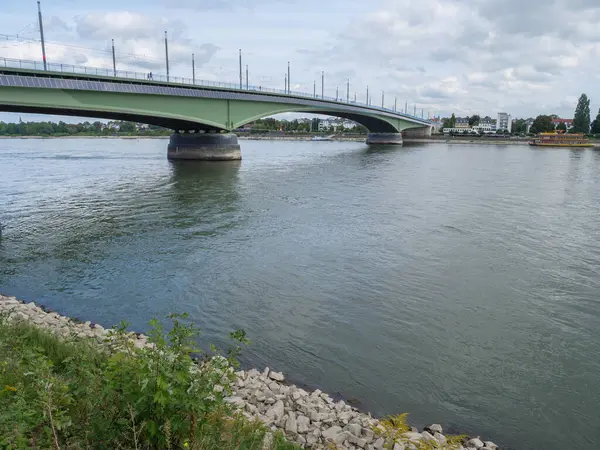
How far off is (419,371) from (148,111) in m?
37.2

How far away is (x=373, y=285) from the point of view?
13469mm

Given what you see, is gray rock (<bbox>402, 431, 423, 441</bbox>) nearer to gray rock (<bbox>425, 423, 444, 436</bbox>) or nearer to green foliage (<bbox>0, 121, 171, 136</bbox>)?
gray rock (<bbox>425, 423, 444, 436</bbox>)

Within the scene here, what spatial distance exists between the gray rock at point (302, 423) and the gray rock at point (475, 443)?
242 cm

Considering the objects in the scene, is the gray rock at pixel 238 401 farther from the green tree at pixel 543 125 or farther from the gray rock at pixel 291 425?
the green tree at pixel 543 125

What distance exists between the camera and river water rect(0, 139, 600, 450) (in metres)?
8.34

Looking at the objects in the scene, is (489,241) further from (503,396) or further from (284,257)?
(503,396)

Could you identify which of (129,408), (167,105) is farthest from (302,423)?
(167,105)

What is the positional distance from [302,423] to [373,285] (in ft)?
23.6

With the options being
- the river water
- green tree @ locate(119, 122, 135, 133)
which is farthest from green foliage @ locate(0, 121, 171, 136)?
the river water

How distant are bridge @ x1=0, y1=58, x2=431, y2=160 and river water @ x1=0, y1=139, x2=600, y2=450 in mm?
7592

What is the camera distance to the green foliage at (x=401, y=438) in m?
6.16

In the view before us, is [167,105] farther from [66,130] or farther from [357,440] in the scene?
[66,130]

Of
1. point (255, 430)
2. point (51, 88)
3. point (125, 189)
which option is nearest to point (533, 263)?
point (255, 430)

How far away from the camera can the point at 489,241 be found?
18406mm
